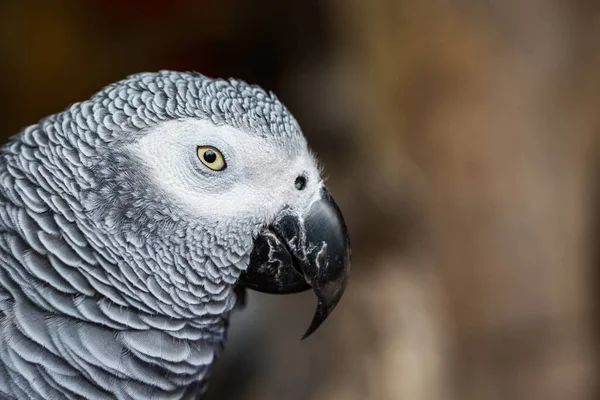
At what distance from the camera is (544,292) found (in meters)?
2.50

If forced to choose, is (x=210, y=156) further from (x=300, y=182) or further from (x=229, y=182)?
(x=300, y=182)

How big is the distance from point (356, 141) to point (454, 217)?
1.89ft

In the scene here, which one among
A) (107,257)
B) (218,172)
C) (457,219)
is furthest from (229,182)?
(457,219)

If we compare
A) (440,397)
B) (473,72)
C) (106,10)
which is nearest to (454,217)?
(473,72)

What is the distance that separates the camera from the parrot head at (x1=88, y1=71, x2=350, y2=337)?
1.13 metres

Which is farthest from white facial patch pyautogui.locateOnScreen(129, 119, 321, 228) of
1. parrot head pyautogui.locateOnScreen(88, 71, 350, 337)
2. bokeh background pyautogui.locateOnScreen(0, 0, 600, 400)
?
bokeh background pyautogui.locateOnScreen(0, 0, 600, 400)

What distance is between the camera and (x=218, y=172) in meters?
1.14

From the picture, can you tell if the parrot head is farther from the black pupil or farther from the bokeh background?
the bokeh background

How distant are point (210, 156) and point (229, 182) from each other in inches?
2.4

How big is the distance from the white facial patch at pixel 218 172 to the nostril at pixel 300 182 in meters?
0.02

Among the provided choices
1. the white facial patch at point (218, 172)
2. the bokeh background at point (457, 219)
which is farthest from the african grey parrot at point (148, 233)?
the bokeh background at point (457, 219)

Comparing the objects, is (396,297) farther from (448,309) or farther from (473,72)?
(473,72)

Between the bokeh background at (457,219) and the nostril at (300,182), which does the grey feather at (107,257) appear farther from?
the bokeh background at (457,219)

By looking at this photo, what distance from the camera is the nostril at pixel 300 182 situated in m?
1.21
